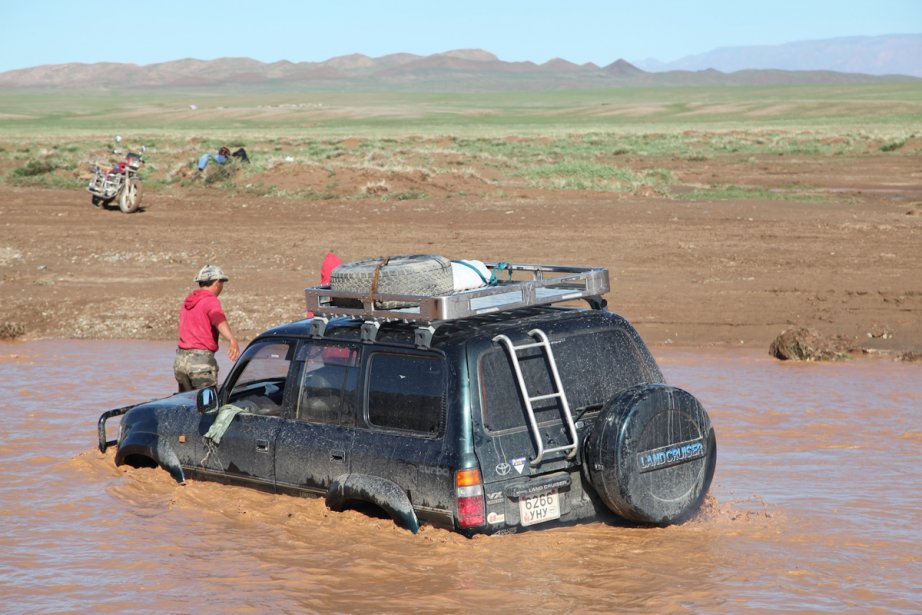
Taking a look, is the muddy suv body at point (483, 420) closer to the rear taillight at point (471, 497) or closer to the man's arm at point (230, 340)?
the rear taillight at point (471, 497)

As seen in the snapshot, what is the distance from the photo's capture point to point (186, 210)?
27172 millimetres

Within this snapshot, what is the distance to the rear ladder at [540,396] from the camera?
6.37 m

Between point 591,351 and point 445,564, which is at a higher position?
point 591,351

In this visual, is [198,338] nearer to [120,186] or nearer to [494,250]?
[494,250]

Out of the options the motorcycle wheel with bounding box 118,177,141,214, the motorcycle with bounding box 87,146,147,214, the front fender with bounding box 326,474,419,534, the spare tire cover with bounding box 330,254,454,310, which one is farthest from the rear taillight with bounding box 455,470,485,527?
the motorcycle wheel with bounding box 118,177,141,214

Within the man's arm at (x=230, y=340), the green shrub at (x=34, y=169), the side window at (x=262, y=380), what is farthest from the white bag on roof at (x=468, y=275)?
the green shrub at (x=34, y=169)

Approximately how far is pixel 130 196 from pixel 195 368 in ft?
59.9

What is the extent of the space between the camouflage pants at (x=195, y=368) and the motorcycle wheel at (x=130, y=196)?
1805 centimetres

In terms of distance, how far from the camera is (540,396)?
642 centimetres

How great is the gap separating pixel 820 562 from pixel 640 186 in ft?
80.7

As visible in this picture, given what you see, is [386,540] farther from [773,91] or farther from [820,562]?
[773,91]

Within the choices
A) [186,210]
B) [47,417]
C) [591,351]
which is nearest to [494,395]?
[591,351]

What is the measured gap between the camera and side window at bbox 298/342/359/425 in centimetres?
701

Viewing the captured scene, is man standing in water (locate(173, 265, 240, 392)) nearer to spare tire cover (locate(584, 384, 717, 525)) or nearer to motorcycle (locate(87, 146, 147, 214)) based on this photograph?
spare tire cover (locate(584, 384, 717, 525))
